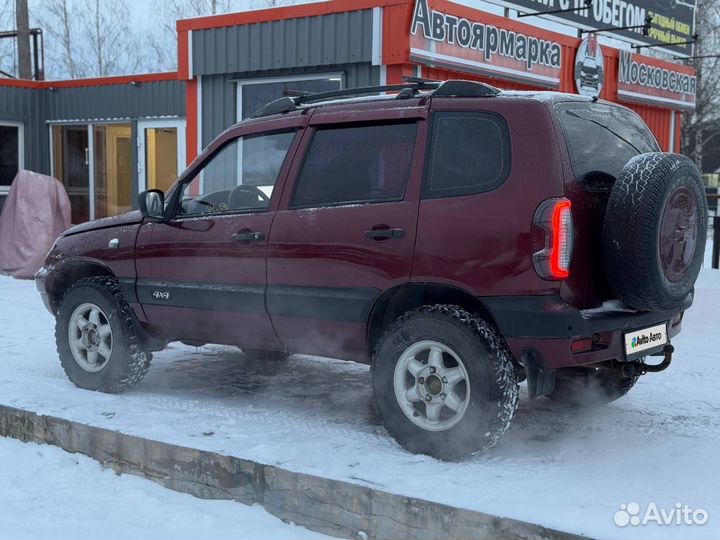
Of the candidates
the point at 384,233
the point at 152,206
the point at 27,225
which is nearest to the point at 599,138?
the point at 384,233

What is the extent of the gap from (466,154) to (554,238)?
2.42 ft

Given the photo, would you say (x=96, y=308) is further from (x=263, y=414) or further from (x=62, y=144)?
(x=62, y=144)

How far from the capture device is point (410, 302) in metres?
4.74

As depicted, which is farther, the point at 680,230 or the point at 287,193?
the point at 287,193

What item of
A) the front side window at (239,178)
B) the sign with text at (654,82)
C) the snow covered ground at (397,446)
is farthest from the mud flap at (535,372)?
the sign with text at (654,82)

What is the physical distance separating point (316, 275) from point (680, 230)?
1.99 meters

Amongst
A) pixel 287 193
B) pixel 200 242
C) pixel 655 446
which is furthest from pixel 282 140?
pixel 655 446

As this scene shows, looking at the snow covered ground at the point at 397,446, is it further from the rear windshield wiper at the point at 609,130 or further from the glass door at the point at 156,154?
the glass door at the point at 156,154

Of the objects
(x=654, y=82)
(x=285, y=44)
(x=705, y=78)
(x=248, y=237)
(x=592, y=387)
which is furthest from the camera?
(x=705, y=78)

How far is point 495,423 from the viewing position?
4266 millimetres

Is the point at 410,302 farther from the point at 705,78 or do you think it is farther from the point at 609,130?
the point at 705,78

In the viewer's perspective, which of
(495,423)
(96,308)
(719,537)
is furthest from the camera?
(96,308)

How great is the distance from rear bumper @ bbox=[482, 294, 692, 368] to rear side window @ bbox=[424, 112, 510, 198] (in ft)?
2.06

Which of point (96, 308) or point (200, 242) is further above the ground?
point (200, 242)
